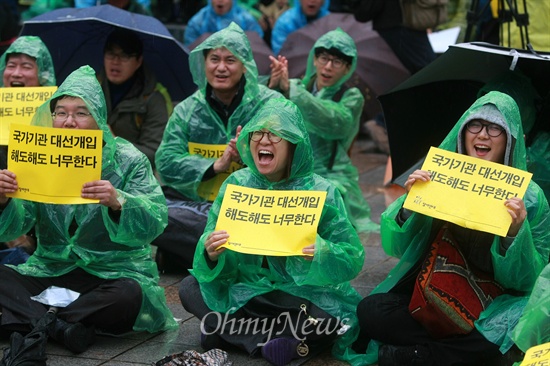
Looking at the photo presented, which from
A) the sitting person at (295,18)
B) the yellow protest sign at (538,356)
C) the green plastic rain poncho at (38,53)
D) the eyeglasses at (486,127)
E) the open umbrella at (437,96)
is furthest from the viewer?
the sitting person at (295,18)

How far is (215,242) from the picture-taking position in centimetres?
515

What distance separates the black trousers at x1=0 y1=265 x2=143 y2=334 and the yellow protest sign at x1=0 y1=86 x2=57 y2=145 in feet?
4.52

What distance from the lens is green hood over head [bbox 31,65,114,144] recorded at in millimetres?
5359

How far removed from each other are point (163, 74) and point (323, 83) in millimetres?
1040

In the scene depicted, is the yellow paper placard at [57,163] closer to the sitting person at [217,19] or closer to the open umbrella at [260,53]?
the open umbrella at [260,53]

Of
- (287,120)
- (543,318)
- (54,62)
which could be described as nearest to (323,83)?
(54,62)

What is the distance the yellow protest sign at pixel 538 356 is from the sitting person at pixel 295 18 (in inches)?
240

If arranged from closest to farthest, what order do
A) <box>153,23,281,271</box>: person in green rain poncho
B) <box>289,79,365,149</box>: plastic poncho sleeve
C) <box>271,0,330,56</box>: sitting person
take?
1. <box>153,23,281,271</box>: person in green rain poncho
2. <box>289,79,365,149</box>: plastic poncho sleeve
3. <box>271,0,330,56</box>: sitting person

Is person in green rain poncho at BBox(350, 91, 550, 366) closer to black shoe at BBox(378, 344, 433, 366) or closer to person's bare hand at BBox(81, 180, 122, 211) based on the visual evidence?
black shoe at BBox(378, 344, 433, 366)

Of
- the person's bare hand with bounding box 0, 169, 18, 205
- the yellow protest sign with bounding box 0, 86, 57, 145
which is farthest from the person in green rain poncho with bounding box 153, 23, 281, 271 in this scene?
the person's bare hand with bounding box 0, 169, 18, 205

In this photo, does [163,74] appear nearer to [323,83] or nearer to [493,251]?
[323,83]

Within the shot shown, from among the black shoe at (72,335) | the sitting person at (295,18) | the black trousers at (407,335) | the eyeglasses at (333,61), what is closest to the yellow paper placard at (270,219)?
the black trousers at (407,335)

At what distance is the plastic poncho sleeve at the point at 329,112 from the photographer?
7.40 m

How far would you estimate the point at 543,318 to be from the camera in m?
4.42
